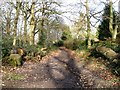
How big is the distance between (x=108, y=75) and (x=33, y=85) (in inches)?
190

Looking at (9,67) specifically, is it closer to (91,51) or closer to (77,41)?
(91,51)

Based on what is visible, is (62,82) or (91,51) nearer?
(62,82)

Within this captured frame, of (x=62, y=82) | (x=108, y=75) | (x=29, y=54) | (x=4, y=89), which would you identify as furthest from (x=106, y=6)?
(x=4, y=89)

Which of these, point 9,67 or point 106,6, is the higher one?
point 106,6

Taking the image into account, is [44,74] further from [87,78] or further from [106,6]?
[106,6]

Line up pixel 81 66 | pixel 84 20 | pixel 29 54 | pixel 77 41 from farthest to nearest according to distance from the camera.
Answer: pixel 77 41 → pixel 84 20 → pixel 29 54 → pixel 81 66

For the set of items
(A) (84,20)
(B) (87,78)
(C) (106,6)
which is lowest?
(B) (87,78)

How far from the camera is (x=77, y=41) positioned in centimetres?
3164

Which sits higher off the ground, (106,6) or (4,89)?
(106,6)

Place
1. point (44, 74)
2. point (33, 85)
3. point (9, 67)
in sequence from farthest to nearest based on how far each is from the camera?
1. point (9, 67)
2. point (44, 74)
3. point (33, 85)

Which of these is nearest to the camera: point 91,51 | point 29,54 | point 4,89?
point 4,89

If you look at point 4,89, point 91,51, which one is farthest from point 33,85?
point 91,51

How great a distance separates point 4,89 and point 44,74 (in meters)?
4.28

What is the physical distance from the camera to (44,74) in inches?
581
